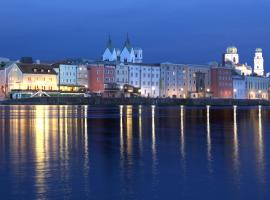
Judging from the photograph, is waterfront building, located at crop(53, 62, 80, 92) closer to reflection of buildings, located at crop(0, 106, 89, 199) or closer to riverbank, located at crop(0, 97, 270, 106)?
riverbank, located at crop(0, 97, 270, 106)

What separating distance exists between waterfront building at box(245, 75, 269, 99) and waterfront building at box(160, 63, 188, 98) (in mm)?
27004

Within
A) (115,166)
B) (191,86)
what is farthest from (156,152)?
(191,86)

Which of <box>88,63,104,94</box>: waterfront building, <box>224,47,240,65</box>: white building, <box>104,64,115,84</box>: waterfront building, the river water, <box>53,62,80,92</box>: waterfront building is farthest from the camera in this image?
<box>224,47,240,65</box>: white building

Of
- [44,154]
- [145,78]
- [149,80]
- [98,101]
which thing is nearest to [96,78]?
[145,78]

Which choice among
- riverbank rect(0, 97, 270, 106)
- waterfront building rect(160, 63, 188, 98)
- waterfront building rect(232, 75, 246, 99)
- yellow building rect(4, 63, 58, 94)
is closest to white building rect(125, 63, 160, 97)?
waterfront building rect(160, 63, 188, 98)

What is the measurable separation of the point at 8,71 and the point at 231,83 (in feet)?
202

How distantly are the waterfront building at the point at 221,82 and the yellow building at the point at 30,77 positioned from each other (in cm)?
4595

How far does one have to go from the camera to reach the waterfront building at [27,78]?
10219 cm

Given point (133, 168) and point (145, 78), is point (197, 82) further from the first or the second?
point (133, 168)

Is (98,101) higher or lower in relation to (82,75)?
lower

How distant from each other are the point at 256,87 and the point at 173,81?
3717cm

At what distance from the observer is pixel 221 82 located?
141m

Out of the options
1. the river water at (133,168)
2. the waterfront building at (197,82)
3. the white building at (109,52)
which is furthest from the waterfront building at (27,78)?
the river water at (133,168)

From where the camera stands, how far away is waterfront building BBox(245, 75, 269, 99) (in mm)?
153000
